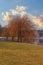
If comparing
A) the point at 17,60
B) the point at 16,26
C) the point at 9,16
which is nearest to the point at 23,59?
the point at 17,60

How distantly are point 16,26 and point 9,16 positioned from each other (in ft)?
0.62

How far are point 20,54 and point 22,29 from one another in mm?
388

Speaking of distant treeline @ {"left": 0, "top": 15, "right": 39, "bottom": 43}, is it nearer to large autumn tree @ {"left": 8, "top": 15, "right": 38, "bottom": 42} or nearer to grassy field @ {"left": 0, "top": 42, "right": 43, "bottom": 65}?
large autumn tree @ {"left": 8, "top": 15, "right": 38, "bottom": 42}

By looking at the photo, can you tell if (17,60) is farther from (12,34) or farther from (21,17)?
(21,17)

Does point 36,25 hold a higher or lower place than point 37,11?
lower

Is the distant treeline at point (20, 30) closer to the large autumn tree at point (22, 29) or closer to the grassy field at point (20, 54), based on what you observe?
the large autumn tree at point (22, 29)

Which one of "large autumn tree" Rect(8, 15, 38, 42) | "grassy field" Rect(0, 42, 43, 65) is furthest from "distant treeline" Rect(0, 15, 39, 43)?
"grassy field" Rect(0, 42, 43, 65)

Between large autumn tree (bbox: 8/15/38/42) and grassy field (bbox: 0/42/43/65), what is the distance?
0.11m

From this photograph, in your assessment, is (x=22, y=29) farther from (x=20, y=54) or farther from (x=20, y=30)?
(x=20, y=54)

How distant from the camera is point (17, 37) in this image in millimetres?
2162

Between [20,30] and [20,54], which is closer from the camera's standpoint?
[20,54]

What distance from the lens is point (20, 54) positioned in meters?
2.07

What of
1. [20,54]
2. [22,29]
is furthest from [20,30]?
[20,54]

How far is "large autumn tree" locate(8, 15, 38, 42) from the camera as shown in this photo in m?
2.12
